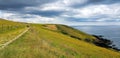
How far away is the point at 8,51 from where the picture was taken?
30.0 m

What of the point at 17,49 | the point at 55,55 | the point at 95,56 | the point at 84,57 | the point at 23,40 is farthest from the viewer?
the point at 95,56

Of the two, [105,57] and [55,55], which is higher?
[55,55]

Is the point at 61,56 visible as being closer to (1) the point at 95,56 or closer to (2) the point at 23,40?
(2) the point at 23,40

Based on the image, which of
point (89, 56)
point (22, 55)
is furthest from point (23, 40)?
point (89, 56)

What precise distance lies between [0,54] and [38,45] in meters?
7.92

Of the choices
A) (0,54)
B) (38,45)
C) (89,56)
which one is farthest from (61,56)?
Answer: (89,56)

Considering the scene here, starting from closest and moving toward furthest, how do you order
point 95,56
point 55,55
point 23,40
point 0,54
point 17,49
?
point 0,54
point 17,49
point 55,55
point 23,40
point 95,56

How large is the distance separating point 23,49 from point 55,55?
423cm

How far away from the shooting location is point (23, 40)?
126 feet

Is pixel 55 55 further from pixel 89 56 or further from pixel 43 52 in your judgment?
pixel 89 56

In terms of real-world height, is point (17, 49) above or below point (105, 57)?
above

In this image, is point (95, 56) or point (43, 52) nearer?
point (43, 52)

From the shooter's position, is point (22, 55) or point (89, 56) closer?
point (22, 55)

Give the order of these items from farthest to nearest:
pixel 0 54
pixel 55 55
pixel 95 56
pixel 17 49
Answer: pixel 95 56, pixel 55 55, pixel 17 49, pixel 0 54
